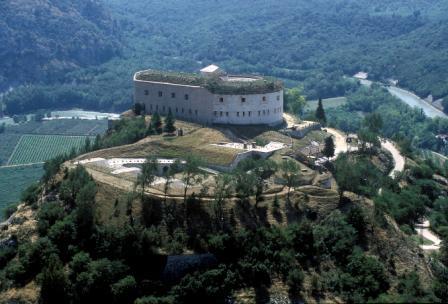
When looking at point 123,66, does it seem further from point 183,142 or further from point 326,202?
point 326,202

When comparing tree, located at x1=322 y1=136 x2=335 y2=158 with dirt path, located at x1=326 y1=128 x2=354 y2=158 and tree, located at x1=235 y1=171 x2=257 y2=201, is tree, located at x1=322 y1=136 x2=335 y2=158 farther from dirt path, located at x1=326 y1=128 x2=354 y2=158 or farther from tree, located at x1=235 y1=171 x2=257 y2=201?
tree, located at x1=235 y1=171 x2=257 y2=201

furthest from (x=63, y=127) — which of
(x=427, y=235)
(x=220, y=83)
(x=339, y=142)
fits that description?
(x=427, y=235)

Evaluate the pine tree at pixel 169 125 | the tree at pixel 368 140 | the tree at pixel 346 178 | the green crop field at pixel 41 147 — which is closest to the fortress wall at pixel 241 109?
the pine tree at pixel 169 125

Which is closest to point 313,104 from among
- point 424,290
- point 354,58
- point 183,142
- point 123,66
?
point 354,58

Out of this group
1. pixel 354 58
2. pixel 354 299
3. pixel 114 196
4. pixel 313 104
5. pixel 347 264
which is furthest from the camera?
pixel 354 58

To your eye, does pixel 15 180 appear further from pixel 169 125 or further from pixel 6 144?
pixel 169 125
